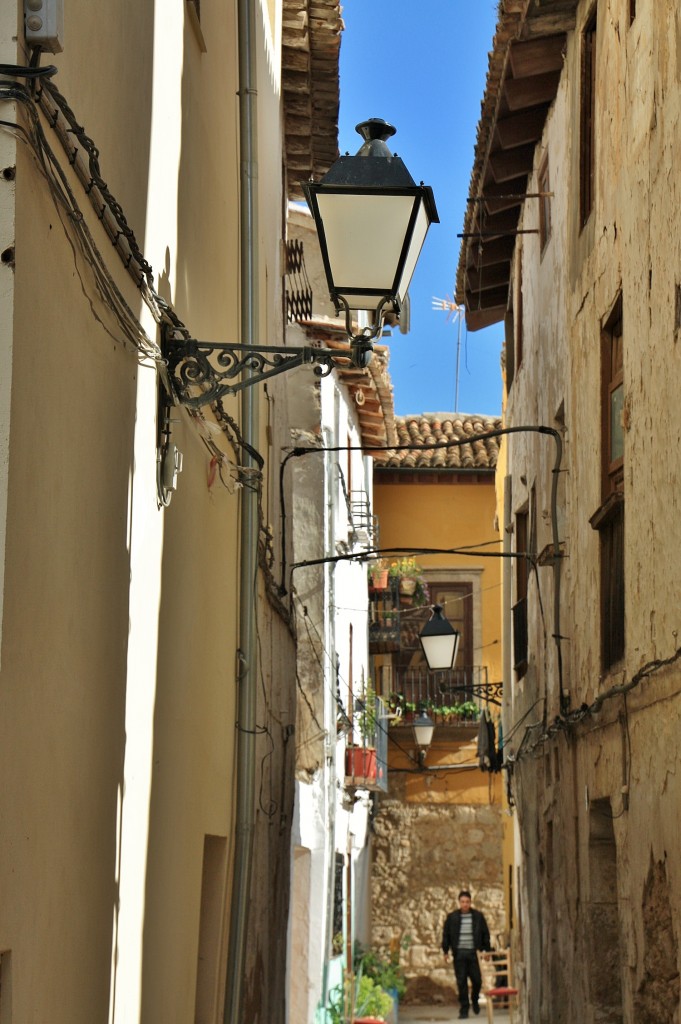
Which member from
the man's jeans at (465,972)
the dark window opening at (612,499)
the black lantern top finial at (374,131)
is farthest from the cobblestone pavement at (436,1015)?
the black lantern top finial at (374,131)

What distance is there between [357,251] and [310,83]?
23.8 feet

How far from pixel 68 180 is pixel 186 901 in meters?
3.65

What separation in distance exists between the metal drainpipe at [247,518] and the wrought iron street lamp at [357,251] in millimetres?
2545

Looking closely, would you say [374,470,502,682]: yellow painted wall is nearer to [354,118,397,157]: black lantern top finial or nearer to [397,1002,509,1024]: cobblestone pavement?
[397,1002,509,1024]: cobblestone pavement

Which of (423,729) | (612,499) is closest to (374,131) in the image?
(612,499)

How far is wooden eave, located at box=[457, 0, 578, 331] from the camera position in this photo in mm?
11367

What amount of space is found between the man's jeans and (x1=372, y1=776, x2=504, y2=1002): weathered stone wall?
3.84 metres

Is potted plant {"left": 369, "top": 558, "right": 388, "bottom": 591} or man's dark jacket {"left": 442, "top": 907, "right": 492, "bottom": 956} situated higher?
potted plant {"left": 369, "top": 558, "right": 388, "bottom": 591}

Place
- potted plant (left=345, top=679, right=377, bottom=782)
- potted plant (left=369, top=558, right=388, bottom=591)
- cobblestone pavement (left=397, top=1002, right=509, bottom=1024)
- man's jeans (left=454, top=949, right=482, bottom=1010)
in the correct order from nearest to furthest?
potted plant (left=345, top=679, right=377, bottom=782)
man's jeans (left=454, top=949, right=482, bottom=1010)
cobblestone pavement (left=397, top=1002, right=509, bottom=1024)
potted plant (left=369, top=558, right=388, bottom=591)

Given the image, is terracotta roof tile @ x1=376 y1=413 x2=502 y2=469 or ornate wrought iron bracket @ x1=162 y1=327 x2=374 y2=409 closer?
ornate wrought iron bracket @ x1=162 y1=327 x2=374 y2=409

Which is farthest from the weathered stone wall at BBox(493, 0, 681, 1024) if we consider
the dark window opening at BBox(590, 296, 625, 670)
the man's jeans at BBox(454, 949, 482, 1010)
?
the man's jeans at BBox(454, 949, 482, 1010)

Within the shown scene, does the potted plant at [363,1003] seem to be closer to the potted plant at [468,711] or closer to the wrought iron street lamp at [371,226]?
the potted plant at [468,711]

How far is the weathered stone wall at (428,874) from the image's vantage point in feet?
85.6

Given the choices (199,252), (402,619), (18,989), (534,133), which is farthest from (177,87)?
(402,619)
